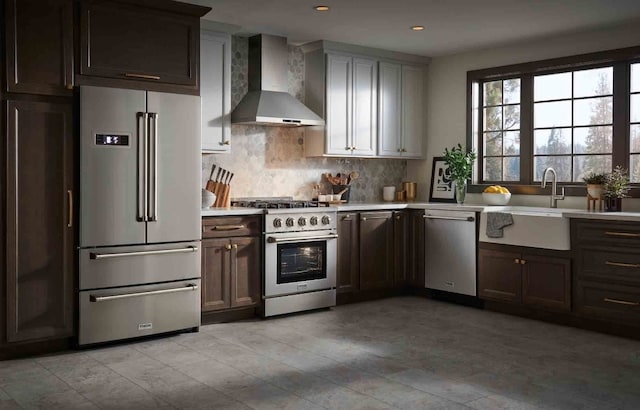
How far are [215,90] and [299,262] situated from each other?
5.18 ft

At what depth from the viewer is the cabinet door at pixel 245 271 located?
201 inches

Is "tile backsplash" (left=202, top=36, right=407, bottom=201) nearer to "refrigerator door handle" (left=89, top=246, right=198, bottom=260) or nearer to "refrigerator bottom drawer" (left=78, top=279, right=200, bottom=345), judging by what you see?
"refrigerator door handle" (left=89, top=246, right=198, bottom=260)

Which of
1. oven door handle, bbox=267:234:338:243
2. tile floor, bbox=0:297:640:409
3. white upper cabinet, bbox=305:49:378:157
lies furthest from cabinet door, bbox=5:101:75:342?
white upper cabinet, bbox=305:49:378:157

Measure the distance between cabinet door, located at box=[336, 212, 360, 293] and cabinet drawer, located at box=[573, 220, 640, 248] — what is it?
1.87 meters

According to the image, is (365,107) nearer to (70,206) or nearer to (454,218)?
(454,218)

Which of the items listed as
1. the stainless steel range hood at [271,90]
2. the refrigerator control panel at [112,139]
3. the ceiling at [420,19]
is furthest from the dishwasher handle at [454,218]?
the refrigerator control panel at [112,139]

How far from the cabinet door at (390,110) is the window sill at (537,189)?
2.84 feet

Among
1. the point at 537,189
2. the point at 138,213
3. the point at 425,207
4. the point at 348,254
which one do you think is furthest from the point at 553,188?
the point at 138,213

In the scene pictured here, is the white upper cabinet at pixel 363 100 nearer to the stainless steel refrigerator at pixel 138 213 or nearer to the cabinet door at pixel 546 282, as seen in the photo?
the stainless steel refrigerator at pixel 138 213

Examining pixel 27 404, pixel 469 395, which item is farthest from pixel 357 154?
pixel 27 404

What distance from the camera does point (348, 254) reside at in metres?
5.89

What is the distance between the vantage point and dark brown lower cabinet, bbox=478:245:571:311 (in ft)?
16.9

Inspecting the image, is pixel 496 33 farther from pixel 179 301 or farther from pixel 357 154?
pixel 179 301

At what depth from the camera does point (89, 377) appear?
3754 millimetres
